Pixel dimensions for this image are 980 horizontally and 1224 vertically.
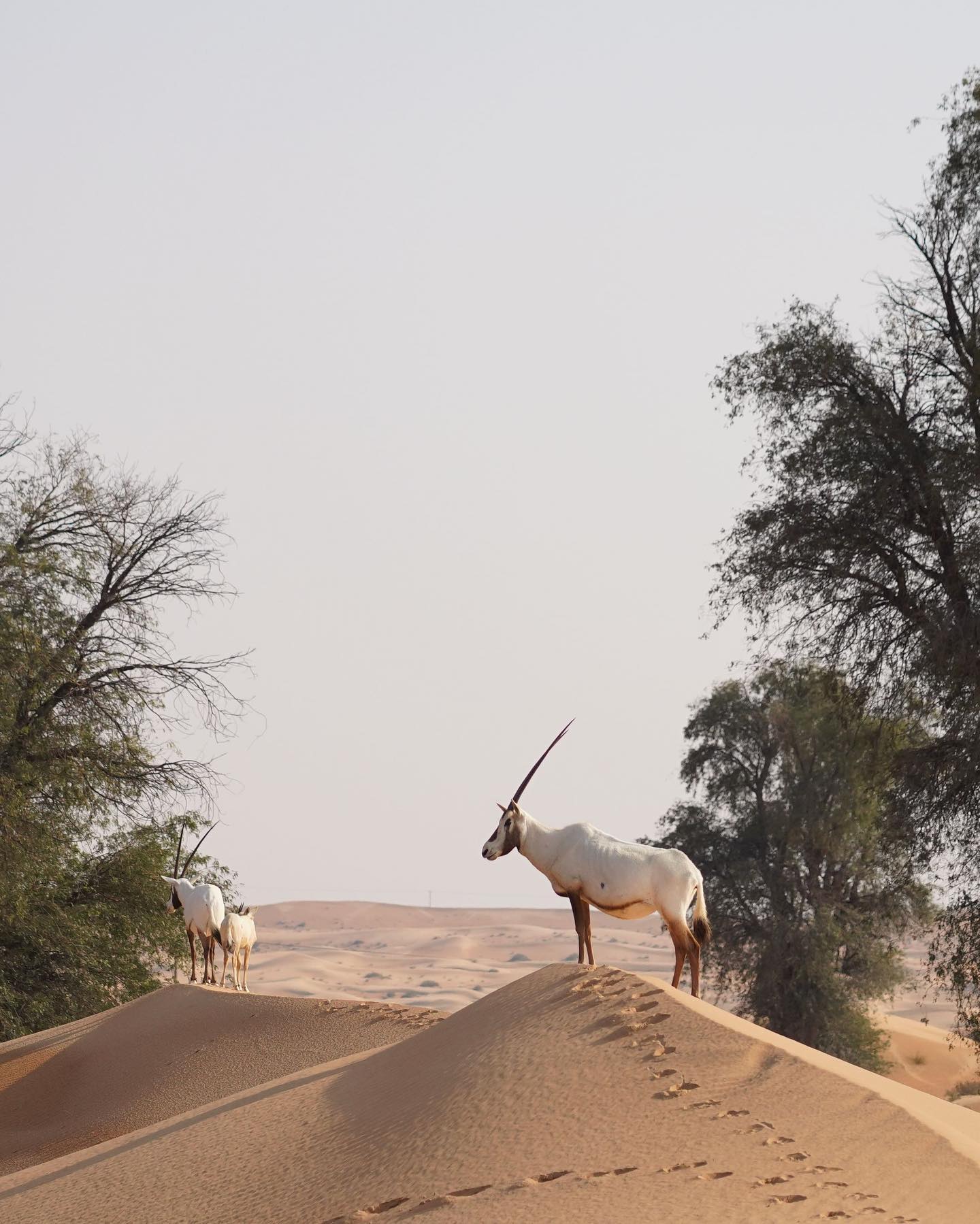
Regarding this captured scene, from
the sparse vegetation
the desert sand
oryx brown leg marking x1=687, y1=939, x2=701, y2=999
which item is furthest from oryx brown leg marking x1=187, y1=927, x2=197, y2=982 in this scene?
the sparse vegetation

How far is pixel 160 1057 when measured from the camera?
19078 mm

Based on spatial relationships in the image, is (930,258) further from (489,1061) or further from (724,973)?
(724,973)

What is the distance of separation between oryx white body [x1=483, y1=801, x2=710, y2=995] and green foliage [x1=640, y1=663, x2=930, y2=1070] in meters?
20.7

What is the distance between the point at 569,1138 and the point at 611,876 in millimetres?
3197

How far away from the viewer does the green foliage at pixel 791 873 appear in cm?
3372

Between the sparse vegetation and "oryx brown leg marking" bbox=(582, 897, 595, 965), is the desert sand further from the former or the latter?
"oryx brown leg marking" bbox=(582, 897, 595, 965)

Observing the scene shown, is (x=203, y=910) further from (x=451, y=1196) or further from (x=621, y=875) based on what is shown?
(x=451, y=1196)

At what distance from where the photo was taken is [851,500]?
59.3ft

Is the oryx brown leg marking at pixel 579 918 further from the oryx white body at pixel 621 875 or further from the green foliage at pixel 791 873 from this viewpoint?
the green foliage at pixel 791 873

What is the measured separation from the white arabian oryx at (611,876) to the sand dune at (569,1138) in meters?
0.49

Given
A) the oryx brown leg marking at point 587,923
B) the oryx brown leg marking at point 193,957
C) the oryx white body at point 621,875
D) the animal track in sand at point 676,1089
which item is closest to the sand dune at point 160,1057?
the oryx brown leg marking at point 193,957

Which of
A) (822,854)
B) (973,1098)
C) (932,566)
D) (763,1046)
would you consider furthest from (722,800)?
(763,1046)

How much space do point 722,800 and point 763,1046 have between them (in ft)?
85.6

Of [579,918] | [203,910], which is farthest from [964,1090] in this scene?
[579,918]
